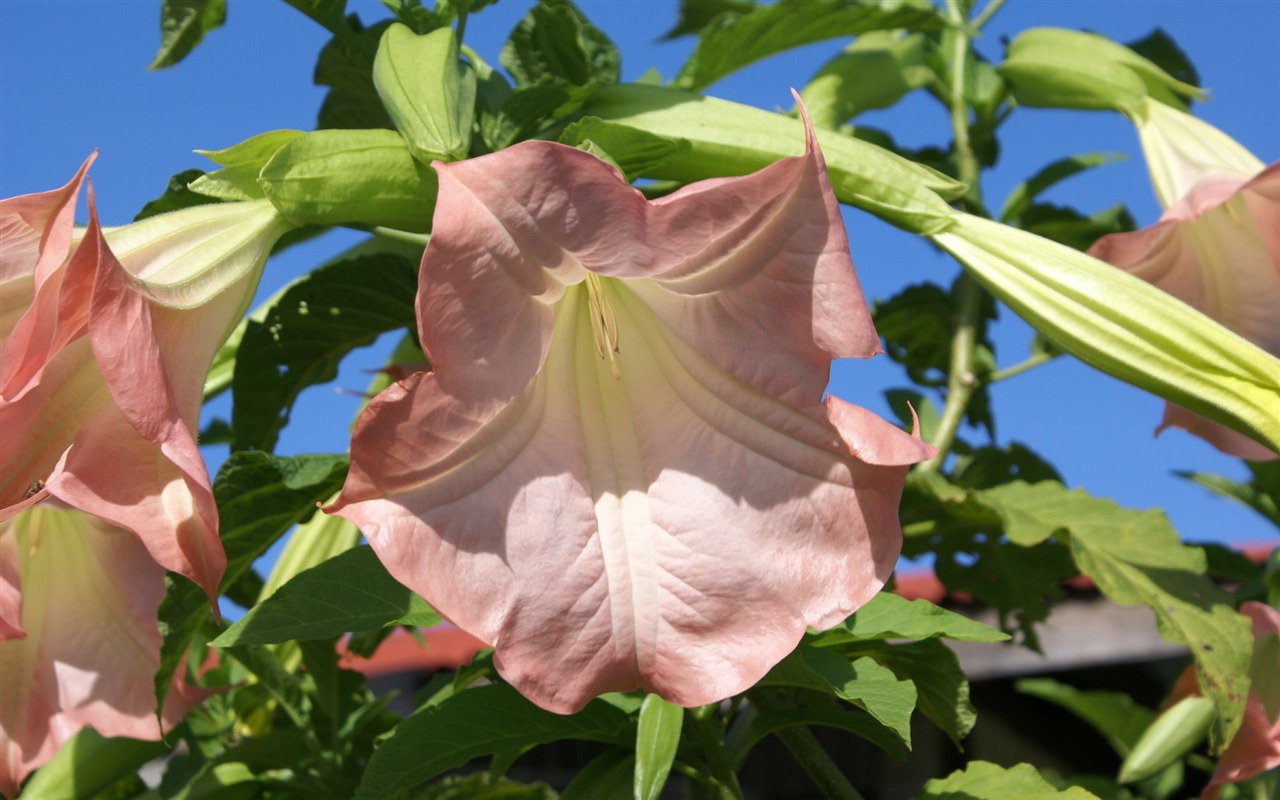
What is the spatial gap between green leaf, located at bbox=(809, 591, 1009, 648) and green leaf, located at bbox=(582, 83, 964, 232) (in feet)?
1.23

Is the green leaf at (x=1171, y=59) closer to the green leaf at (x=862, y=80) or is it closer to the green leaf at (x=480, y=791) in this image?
the green leaf at (x=862, y=80)

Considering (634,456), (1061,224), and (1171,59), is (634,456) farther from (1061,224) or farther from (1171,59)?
(1171,59)

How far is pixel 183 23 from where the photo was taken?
1.46m

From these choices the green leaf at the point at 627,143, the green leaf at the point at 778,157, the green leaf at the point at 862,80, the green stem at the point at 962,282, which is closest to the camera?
the green leaf at the point at 627,143

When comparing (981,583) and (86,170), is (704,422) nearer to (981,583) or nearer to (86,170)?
(86,170)

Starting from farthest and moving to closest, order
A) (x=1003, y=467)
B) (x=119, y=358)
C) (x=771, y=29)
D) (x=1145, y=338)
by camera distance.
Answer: (x=1003, y=467)
(x=771, y=29)
(x=1145, y=338)
(x=119, y=358)

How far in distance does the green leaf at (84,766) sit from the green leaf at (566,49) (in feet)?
2.97

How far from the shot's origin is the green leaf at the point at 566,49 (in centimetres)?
140

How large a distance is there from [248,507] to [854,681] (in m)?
0.59

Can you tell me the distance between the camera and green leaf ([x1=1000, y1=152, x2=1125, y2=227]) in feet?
6.62

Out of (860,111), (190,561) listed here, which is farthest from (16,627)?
(860,111)

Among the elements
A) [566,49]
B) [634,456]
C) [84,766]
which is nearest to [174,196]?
[566,49]

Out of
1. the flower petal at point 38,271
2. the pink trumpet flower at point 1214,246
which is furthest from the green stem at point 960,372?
the flower petal at point 38,271

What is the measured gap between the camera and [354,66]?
147cm
